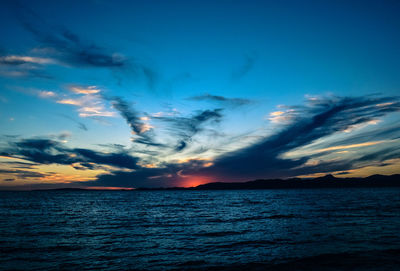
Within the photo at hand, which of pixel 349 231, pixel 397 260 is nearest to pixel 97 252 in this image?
pixel 397 260

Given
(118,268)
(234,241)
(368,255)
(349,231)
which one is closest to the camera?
(118,268)

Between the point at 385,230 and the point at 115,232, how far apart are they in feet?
90.0

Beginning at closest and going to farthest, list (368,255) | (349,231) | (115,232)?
(368,255) < (349,231) < (115,232)

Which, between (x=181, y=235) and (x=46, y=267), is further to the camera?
(x=181, y=235)

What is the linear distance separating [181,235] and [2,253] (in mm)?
14099

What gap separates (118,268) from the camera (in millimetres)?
13602

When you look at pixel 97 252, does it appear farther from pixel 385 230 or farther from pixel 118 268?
pixel 385 230

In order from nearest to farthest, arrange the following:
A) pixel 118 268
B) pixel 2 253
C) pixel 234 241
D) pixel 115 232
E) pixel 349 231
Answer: pixel 118 268 < pixel 2 253 < pixel 234 241 < pixel 349 231 < pixel 115 232

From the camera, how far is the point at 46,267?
13984mm

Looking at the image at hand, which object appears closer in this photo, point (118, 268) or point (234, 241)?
point (118, 268)

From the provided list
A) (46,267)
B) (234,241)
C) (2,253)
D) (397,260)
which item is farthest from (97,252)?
(397,260)

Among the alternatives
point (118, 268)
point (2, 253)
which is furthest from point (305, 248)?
point (2, 253)

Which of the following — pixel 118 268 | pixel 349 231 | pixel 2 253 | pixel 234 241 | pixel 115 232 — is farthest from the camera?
pixel 115 232

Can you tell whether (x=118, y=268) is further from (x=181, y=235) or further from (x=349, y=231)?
(x=349, y=231)
